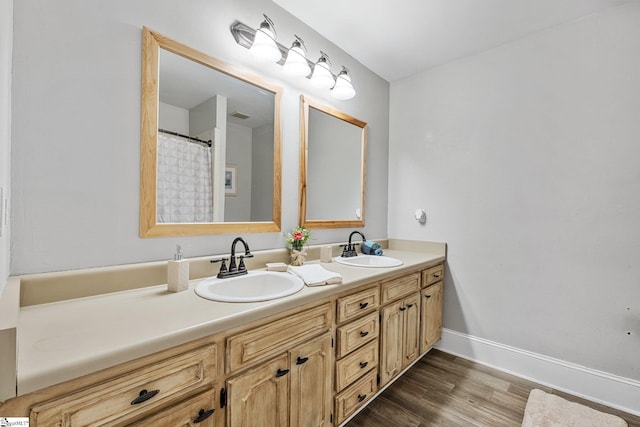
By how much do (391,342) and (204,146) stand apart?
1.56 m

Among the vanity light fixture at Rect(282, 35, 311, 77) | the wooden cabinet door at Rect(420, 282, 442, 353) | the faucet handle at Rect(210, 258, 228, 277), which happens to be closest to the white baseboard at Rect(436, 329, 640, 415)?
the wooden cabinet door at Rect(420, 282, 442, 353)

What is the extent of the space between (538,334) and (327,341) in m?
1.65

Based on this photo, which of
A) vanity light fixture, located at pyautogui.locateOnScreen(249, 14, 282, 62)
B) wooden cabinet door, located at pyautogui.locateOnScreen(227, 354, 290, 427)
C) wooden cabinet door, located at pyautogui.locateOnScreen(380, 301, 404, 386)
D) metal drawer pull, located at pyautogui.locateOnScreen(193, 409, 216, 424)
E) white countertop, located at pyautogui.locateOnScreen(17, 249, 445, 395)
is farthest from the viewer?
wooden cabinet door, located at pyautogui.locateOnScreen(380, 301, 404, 386)

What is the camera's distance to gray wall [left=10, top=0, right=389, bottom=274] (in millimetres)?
992

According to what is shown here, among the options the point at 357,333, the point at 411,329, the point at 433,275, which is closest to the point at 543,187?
the point at 433,275

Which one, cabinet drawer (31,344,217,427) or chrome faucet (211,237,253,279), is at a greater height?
chrome faucet (211,237,253,279)

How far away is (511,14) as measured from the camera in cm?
180

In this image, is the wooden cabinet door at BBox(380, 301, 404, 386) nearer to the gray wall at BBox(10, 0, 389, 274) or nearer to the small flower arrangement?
the small flower arrangement

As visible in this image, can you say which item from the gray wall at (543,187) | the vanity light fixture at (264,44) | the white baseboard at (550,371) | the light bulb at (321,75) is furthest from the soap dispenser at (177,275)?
the white baseboard at (550,371)

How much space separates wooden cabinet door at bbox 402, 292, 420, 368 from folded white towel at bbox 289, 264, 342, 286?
70cm

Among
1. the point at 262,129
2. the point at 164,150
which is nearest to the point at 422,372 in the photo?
the point at 262,129

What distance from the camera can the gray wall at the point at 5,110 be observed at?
80 cm

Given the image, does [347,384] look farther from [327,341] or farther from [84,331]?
[84,331]

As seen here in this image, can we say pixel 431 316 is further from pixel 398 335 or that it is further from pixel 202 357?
pixel 202 357
